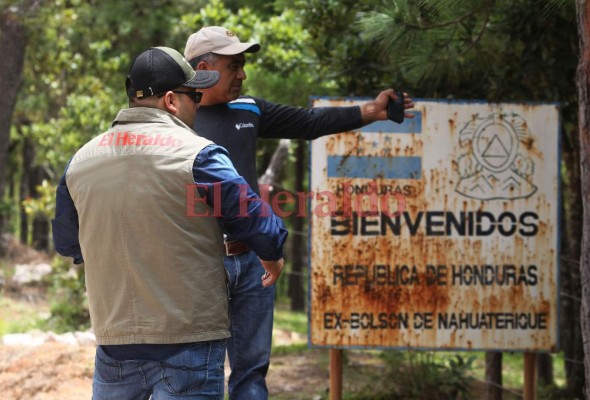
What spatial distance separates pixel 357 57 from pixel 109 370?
4.26 m

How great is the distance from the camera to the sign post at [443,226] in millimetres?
5383

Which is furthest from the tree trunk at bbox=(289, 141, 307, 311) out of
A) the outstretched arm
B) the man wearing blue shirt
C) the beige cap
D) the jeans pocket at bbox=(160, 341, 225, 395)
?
the jeans pocket at bbox=(160, 341, 225, 395)

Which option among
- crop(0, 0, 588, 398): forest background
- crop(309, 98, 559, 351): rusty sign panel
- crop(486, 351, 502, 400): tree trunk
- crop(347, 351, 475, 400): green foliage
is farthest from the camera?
crop(347, 351, 475, 400): green foliage

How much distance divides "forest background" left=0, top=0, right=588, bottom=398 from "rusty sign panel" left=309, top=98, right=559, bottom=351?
42 centimetres

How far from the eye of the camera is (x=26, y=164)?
24609mm

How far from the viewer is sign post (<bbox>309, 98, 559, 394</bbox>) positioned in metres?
5.38

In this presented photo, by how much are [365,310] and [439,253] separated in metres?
0.57

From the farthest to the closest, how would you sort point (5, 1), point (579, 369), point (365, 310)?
point (5, 1) → point (579, 369) → point (365, 310)

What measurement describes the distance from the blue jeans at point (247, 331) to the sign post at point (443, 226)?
1.44m

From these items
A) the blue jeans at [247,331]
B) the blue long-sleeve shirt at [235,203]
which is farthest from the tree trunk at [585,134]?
the blue long-sleeve shirt at [235,203]

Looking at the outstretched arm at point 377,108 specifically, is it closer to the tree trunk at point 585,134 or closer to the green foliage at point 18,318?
the tree trunk at point 585,134

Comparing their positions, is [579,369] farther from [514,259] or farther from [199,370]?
[199,370]

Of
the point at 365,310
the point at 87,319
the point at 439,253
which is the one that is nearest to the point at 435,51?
the point at 439,253

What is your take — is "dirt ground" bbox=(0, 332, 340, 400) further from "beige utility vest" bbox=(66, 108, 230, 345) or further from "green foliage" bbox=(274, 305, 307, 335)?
"green foliage" bbox=(274, 305, 307, 335)
